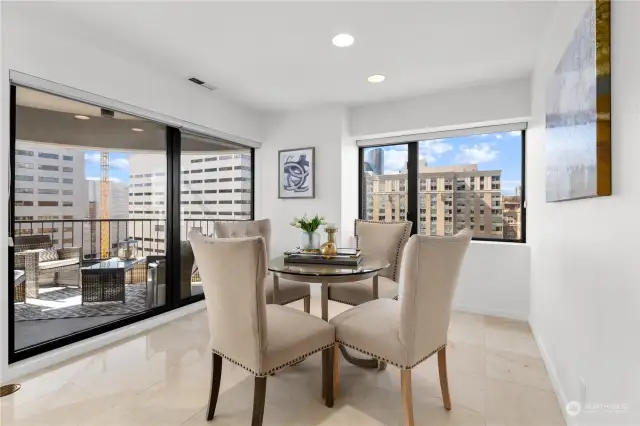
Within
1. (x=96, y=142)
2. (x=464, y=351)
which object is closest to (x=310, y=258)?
(x=464, y=351)

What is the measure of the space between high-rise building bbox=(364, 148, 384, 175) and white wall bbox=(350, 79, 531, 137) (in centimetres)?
36

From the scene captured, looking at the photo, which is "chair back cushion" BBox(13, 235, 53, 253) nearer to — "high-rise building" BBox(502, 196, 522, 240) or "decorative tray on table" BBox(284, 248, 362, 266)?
"decorative tray on table" BBox(284, 248, 362, 266)

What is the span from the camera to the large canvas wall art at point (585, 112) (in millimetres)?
1195

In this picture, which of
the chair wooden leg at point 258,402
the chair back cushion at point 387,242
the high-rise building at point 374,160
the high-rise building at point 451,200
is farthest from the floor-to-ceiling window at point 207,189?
the chair wooden leg at point 258,402

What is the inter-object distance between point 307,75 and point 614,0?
234cm

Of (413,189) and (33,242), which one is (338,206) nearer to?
(413,189)

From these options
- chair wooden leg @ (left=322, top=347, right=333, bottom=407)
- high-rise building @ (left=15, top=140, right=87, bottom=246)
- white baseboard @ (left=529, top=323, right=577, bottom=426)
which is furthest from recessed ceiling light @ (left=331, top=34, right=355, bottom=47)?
white baseboard @ (left=529, top=323, right=577, bottom=426)

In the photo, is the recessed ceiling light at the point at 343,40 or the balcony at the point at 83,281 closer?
the recessed ceiling light at the point at 343,40

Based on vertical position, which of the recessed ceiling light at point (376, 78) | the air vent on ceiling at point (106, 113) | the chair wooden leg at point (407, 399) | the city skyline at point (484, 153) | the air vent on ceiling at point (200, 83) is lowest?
the chair wooden leg at point (407, 399)

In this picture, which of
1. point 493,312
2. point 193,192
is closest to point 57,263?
point 193,192

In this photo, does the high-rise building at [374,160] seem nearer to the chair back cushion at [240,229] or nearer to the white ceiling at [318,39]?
the white ceiling at [318,39]

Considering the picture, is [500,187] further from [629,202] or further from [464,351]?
[629,202]

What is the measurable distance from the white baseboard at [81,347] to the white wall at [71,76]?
0.02 m

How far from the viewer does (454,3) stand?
2.02 metres
